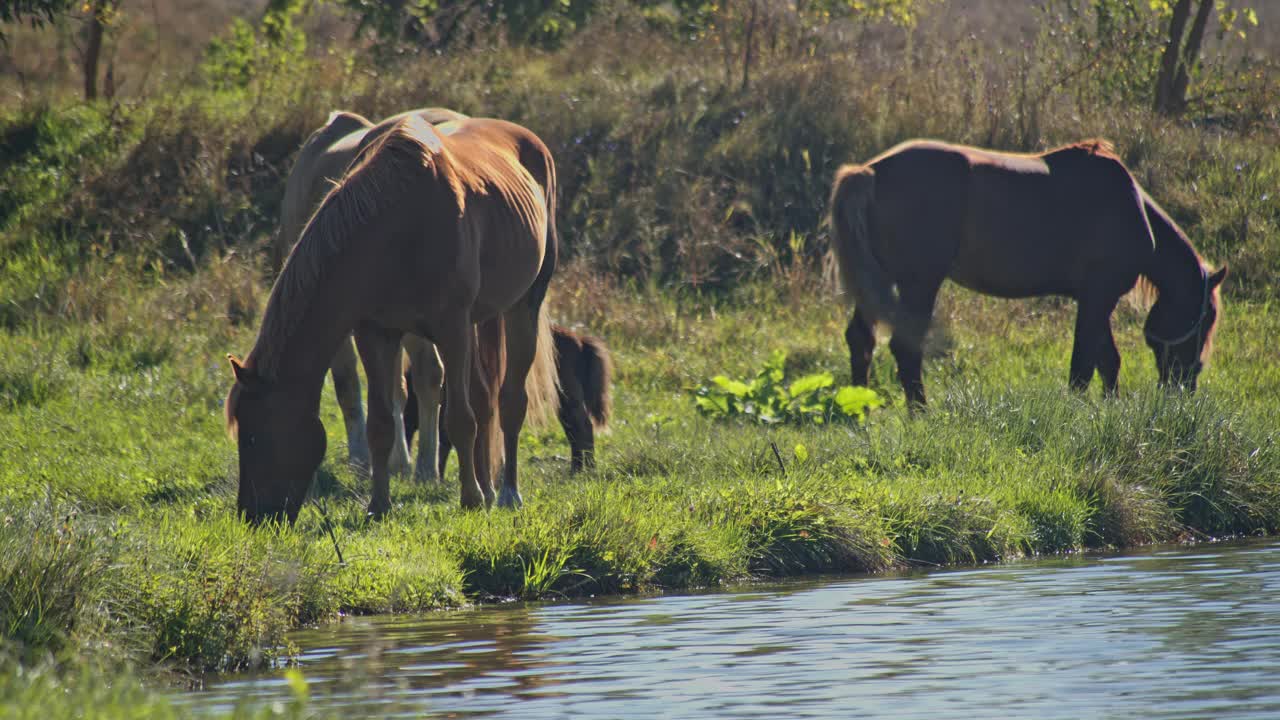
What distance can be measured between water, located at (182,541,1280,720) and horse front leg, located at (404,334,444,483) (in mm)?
3279

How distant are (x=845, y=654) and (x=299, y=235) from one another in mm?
5520

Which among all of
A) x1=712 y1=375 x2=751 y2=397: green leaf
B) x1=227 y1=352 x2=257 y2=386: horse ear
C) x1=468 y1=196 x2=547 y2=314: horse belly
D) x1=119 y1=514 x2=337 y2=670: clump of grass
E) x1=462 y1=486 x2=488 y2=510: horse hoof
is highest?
x1=468 y1=196 x2=547 y2=314: horse belly

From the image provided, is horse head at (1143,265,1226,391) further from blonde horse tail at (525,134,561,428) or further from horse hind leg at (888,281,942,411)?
blonde horse tail at (525,134,561,428)

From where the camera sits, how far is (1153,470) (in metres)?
9.16

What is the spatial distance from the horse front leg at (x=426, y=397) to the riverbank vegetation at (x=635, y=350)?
1.44ft

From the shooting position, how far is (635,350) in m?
14.6

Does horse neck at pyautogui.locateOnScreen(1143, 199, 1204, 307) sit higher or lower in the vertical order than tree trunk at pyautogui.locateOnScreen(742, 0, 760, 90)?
lower

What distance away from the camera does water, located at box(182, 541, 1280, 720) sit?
4.75m

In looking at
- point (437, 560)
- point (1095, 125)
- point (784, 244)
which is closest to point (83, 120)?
point (784, 244)

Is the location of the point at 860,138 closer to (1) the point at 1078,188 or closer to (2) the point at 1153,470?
(1) the point at 1078,188

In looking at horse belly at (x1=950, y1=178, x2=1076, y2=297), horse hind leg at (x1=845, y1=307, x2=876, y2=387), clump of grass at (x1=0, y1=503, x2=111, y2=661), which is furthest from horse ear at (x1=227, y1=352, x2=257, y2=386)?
horse belly at (x1=950, y1=178, x2=1076, y2=297)

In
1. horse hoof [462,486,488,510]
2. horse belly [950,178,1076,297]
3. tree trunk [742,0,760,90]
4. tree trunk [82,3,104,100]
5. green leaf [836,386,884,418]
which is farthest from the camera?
tree trunk [742,0,760,90]

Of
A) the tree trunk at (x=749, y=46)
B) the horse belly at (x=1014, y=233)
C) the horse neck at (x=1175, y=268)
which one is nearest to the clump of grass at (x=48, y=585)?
the horse belly at (x=1014, y=233)

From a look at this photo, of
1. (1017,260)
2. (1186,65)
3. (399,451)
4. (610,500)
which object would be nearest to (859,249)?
(1017,260)
